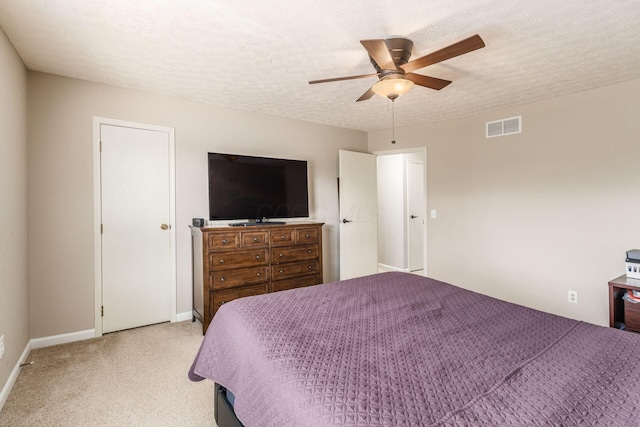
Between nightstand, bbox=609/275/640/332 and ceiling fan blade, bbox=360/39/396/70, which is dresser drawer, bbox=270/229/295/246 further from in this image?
nightstand, bbox=609/275/640/332

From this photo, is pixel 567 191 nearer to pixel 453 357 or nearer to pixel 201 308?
pixel 453 357

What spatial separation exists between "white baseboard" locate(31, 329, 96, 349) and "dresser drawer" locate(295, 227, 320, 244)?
2153mm

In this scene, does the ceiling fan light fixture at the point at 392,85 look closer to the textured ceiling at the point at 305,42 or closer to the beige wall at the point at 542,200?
the textured ceiling at the point at 305,42

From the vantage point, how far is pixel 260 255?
10.5 feet

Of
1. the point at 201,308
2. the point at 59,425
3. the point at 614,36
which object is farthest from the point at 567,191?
the point at 59,425

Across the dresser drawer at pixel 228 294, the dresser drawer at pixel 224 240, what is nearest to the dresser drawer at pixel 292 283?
A: the dresser drawer at pixel 228 294

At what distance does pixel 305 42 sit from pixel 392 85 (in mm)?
674

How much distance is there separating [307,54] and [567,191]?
2971mm

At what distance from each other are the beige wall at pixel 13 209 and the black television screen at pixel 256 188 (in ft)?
4.74

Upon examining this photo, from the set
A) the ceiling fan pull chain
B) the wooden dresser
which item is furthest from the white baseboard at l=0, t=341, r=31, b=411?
the ceiling fan pull chain

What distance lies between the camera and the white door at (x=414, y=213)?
5520 millimetres

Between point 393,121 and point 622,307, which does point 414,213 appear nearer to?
point 393,121

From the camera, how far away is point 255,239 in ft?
10.3

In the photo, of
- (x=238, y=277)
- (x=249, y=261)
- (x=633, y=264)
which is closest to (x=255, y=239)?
(x=249, y=261)
